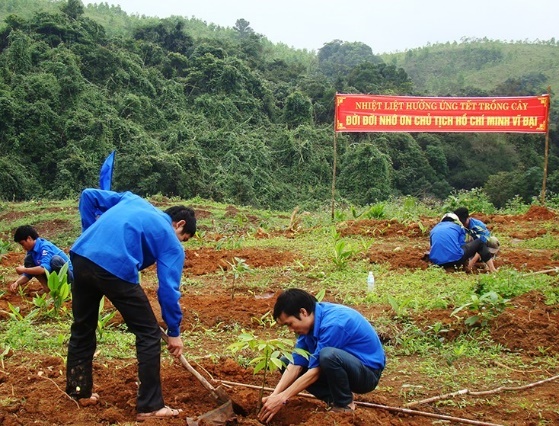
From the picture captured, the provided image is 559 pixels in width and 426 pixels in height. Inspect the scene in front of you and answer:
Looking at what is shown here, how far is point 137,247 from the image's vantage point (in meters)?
3.77

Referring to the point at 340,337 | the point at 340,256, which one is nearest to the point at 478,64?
the point at 340,256

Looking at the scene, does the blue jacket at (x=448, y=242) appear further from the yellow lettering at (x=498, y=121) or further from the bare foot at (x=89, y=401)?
the yellow lettering at (x=498, y=121)

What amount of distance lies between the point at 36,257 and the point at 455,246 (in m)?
5.37

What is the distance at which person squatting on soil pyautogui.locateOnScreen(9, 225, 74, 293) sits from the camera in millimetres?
7027

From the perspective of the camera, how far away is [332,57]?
64.1 metres

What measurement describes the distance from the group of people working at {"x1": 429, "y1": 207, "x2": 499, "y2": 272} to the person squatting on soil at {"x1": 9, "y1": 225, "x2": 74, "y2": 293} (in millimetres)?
4846

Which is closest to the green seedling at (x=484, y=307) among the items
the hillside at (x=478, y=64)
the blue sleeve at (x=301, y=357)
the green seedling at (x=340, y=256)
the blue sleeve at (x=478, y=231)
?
the blue sleeve at (x=301, y=357)

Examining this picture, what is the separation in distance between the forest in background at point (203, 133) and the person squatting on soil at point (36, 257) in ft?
51.3

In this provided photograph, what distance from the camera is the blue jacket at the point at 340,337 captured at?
3918 mm

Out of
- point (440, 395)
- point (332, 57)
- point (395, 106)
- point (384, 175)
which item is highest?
point (332, 57)

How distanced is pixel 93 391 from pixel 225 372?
98 centimetres

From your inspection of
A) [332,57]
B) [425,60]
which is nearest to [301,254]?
[332,57]

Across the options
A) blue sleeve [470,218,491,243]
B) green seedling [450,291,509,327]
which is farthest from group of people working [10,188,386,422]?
blue sleeve [470,218,491,243]

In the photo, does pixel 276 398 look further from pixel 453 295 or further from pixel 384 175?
pixel 384 175
